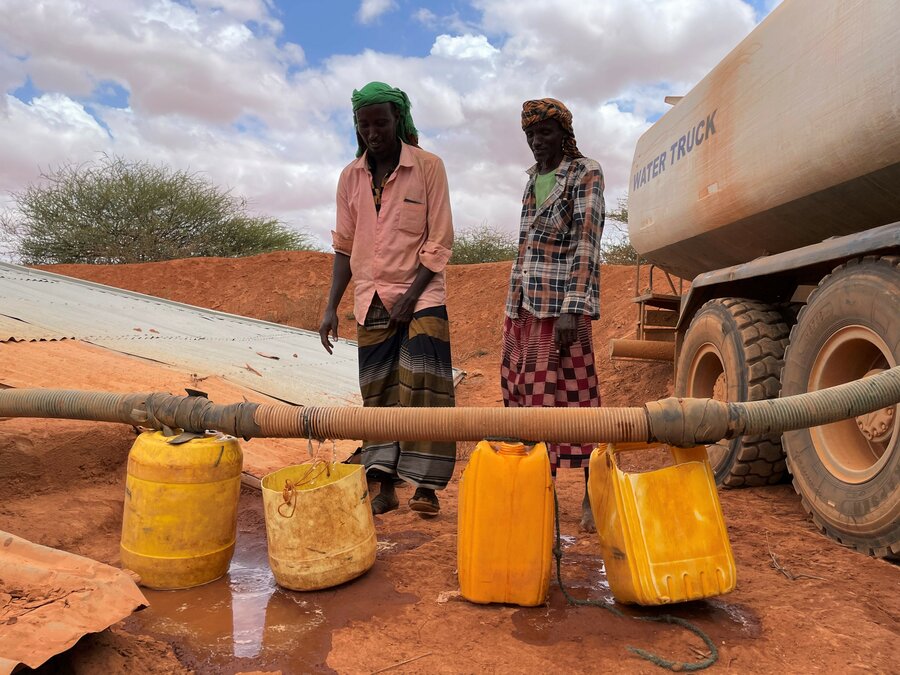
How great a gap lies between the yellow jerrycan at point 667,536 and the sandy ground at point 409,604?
4.6 inches

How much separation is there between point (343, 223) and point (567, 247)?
114cm

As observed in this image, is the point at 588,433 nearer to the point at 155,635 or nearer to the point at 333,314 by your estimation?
the point at 155,635

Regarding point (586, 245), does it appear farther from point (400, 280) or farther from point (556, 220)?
point (400, 280)

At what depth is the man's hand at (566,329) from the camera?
296 centimetres

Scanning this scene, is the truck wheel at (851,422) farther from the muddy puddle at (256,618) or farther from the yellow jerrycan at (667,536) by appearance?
the muddy puddle at (256,618)

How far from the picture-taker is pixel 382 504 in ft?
10.5

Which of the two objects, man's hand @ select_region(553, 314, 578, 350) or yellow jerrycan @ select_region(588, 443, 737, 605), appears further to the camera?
man's hand @ select_region(553, 314, 578, 350)

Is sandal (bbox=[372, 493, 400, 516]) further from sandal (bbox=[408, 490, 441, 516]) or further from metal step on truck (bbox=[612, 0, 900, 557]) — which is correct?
metal step on truck (bbox=[612, 0, 900, 557])

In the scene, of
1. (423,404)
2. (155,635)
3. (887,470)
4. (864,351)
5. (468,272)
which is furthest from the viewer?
(468,272)

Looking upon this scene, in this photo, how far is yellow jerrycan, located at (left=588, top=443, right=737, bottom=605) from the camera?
192 centimetres

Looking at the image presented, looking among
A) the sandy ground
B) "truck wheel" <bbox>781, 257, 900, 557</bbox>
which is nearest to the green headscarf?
the sandy ground

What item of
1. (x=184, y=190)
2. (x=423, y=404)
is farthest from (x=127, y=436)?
(x=184, y=190)

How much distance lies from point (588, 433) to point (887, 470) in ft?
4.08

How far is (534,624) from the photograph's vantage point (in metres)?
1.98
